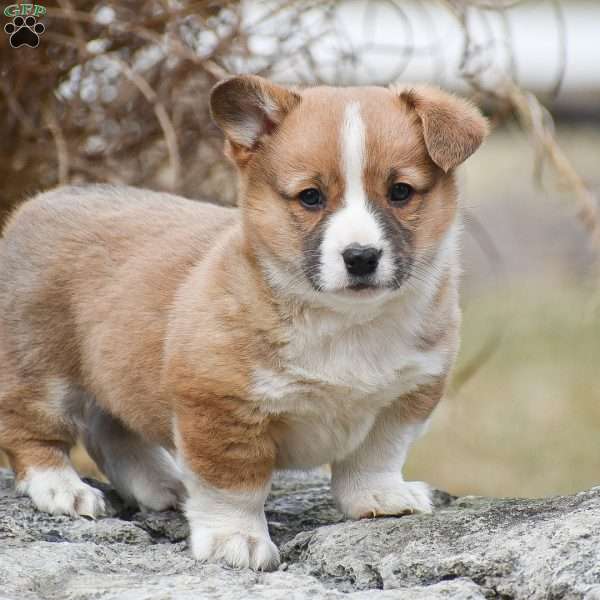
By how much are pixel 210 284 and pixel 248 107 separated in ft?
1.63

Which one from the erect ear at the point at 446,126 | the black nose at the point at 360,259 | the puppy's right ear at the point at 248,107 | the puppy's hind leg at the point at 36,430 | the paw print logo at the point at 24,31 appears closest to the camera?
the black nose at the point at 360,259

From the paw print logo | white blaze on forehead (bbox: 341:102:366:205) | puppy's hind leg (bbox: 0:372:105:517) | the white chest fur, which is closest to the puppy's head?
white blaze on forehead (bbox: 341:102:366:205)

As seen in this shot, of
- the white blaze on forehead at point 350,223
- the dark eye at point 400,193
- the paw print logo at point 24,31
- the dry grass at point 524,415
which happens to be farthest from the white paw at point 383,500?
the paw print logo at point 24,31

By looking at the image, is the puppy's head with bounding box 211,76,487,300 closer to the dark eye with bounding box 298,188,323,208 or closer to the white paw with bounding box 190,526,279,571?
the dark eye with bounding box 298,188,323,208

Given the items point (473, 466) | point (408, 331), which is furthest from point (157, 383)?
point (473, 466)

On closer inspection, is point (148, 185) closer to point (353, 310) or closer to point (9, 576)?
point (353, 310)

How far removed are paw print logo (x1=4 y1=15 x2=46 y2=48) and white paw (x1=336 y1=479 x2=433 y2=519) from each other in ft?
7.04

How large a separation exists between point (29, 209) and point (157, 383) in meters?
0.92

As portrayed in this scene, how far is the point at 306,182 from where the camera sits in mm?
3264

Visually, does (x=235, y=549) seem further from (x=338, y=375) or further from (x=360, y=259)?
(x=360, y=259)

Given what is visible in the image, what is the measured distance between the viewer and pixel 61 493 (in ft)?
12.1

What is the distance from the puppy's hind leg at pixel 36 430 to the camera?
3.81 meters

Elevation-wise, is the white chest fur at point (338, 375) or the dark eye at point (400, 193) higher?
the dark eye at point (400, 193)

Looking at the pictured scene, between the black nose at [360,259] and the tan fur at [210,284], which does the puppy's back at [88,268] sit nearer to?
the tan fur at [210,284]
